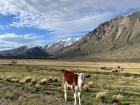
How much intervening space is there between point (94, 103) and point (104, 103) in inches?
29.1

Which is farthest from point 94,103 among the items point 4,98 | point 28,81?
point 28,81

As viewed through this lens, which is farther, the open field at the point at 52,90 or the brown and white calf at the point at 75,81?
the open field at the point at 52,90

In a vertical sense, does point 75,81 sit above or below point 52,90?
above

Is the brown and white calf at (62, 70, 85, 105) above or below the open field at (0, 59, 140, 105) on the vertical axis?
above

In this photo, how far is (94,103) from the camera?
22672 mm

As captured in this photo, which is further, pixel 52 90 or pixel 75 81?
pixel 52 90

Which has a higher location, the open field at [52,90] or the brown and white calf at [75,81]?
the brown and white calf at [75,81]

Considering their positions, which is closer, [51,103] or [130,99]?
[51,103]

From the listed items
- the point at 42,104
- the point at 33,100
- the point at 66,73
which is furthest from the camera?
the point at 66,73

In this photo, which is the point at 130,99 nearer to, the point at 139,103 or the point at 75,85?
the point at 139,103

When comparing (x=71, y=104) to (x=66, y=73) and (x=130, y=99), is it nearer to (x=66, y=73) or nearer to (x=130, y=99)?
(x=66, y=73)

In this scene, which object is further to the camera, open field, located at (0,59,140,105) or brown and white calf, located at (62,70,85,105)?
open field, located at (0,59,140,105)

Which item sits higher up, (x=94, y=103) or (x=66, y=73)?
(x=66, y=73)

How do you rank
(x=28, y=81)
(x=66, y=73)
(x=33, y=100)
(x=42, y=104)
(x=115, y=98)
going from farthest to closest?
(x=28, y=81)
(x=115, y=98)
(x=66, y=73)
(x=33, y=100)
(x=42, y=104)
